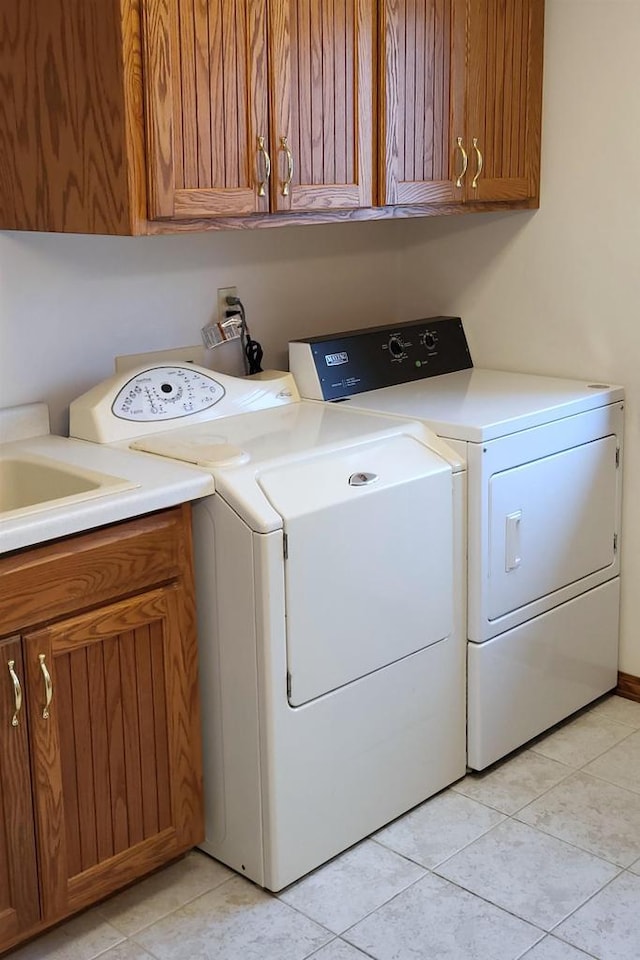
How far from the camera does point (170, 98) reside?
2.19 meters

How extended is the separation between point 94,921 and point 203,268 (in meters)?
1.59

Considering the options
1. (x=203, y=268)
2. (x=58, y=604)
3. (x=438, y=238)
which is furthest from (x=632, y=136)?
(x=58, y=604)

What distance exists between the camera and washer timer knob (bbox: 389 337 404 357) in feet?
10.0

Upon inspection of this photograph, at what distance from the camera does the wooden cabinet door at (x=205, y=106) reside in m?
2.17

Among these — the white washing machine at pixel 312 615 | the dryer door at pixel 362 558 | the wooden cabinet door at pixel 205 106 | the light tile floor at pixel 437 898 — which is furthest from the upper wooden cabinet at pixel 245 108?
the light tile floor at pixel 437 898

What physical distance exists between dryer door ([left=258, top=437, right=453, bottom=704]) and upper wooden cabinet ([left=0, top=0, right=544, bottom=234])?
1.96 feet

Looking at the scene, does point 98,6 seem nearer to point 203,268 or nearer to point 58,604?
point 203,268

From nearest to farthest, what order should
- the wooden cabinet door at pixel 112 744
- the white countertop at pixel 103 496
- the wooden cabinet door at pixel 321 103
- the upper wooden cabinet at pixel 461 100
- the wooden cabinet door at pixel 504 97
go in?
the white countertop at pixel 103 496, the wooden cabinet door at pixel 112 744, the wooden cabinet door at pixel 321 103, the upper wooden cabinet at pixel 461 100, the wooden cabinet door at pixel 504 97

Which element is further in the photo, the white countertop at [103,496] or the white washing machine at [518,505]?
the white washing machine at [518,505]

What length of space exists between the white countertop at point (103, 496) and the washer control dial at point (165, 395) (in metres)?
0.14

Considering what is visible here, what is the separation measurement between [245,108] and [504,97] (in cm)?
87

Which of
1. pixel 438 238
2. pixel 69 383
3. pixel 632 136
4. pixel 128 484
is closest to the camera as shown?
pixel 128 484

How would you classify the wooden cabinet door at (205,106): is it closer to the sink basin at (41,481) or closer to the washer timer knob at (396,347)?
the sink basin at (41,481)

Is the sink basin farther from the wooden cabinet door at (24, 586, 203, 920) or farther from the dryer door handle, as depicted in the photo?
the dryer door handle
